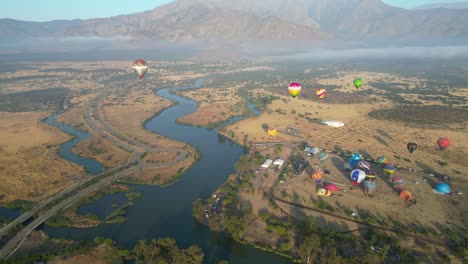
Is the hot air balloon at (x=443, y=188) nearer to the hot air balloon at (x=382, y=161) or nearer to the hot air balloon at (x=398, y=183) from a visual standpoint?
the hot air balloon at (x=398, y=183)

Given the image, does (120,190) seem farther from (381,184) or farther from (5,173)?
(381,184)

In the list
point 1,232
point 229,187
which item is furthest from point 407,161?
point 1,232

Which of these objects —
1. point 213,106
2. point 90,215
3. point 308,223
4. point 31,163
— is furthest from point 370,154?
point 31,163

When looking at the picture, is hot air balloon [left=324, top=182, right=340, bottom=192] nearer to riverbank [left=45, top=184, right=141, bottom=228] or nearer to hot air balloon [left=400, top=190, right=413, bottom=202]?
hot air balloon [left=400, top=190, right=413, bottom=202]

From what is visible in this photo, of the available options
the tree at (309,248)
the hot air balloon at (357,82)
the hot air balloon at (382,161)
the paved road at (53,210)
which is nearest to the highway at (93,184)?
the paved road at (53,210)

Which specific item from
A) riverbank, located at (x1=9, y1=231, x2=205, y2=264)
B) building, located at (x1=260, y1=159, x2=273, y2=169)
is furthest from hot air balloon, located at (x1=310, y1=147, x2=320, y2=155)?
riverbank, located at (x1=9, y1=231, x2=205, y2=264)
